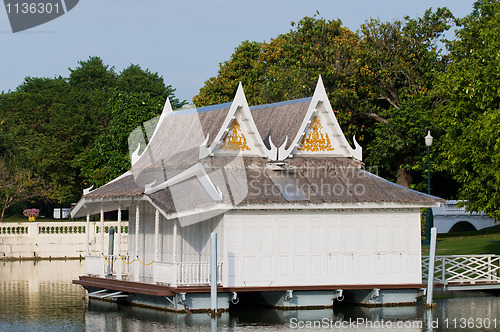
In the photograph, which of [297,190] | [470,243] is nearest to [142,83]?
[470,243]

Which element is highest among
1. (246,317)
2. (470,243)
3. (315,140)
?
(315,140)

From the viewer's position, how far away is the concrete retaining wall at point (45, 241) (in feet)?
198

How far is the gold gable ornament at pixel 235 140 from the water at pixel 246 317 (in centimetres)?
594

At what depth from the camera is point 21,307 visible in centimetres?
3334

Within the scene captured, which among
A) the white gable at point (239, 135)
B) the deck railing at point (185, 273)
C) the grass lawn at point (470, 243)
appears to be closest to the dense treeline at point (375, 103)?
the grass lawn at point (470, 243)

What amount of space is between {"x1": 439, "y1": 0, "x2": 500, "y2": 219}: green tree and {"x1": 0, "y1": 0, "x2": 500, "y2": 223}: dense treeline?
0.06m

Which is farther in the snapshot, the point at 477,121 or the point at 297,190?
the point at 477,121

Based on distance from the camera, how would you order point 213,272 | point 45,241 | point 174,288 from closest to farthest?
point 213,272 < point 174,288 < point 45,241

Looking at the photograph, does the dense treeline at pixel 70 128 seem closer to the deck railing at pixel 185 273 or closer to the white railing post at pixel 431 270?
the deck railing at pixel 185 273

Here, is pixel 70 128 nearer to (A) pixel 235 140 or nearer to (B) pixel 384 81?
(B) pixel 384 81

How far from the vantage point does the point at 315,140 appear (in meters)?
34.5

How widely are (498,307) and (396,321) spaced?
18.2ft

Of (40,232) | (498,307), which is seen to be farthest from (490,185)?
(40,232)

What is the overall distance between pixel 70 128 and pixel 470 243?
47091 mm
